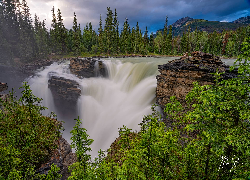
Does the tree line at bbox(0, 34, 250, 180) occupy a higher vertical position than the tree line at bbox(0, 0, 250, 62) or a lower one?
lower

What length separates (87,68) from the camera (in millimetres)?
31000

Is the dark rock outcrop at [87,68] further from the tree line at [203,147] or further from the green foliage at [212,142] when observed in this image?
the green foliage at [212,142]

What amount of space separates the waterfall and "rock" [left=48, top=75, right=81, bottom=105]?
1.09m

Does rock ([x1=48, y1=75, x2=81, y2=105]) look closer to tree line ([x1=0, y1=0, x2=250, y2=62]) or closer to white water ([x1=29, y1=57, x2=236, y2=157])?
white water ([x1=29, y1=57, x2=236, y2=157])

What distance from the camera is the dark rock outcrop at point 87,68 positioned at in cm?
3077

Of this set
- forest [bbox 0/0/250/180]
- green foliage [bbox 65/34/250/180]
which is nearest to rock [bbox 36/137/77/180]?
forest [bbox 0/0/250/180]

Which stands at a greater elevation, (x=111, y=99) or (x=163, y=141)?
(x=163, y=141)

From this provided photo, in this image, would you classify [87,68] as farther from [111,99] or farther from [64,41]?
[64,41]

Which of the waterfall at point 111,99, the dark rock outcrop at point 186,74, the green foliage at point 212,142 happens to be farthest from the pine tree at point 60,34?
the green foliage at point 212,142

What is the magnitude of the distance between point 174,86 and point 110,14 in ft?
164

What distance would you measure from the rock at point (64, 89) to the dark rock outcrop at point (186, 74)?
17375 mm

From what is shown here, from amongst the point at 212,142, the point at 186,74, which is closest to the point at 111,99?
the point at 186,74

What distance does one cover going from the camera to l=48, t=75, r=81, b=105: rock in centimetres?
2767

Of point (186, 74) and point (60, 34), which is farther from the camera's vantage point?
point (60, 34)
